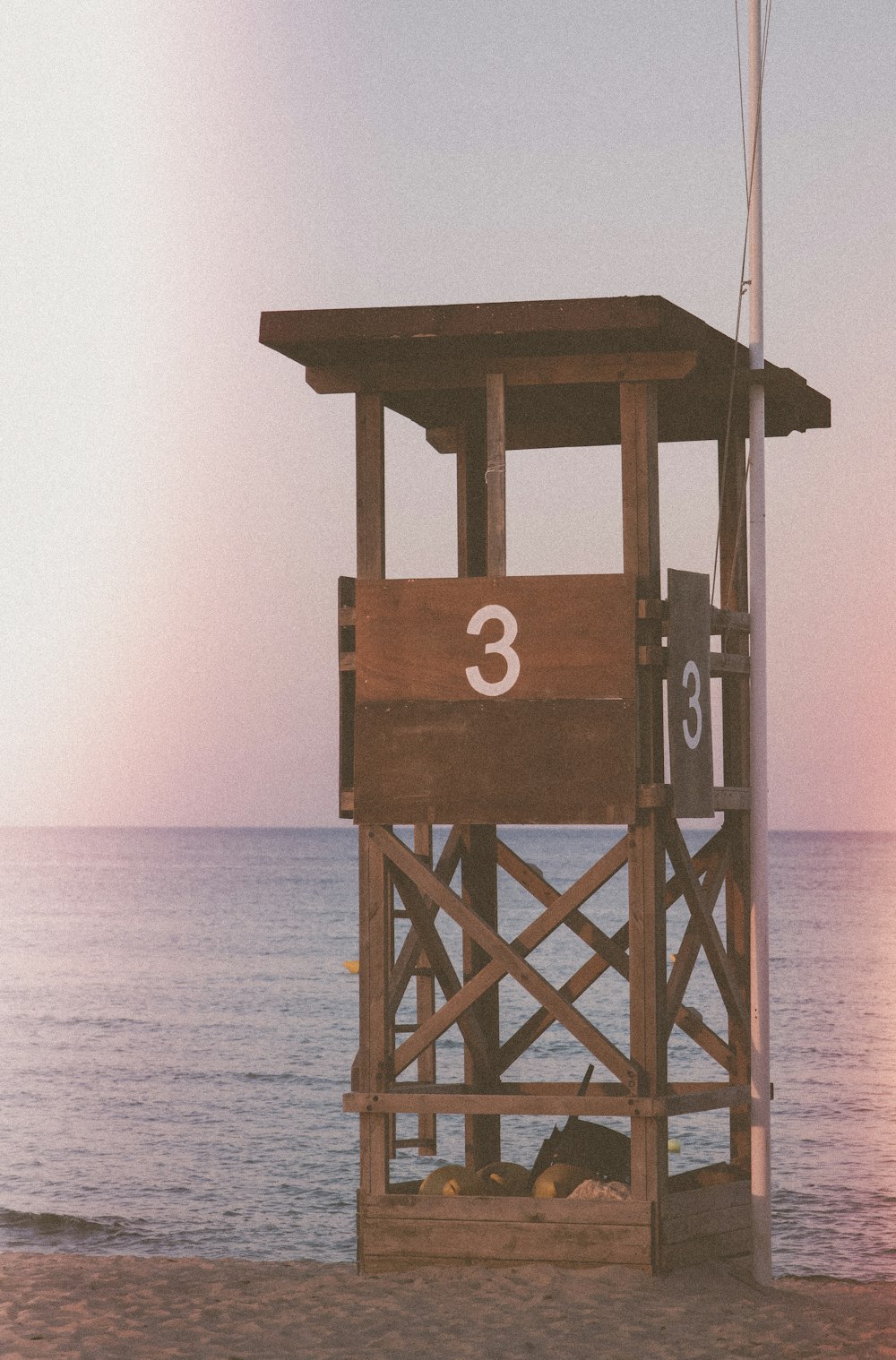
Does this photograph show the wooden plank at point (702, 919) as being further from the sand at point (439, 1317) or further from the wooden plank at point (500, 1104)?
the sand at point (439, 1317)

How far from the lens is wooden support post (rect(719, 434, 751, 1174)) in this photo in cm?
1401

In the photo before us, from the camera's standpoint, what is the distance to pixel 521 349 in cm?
1254

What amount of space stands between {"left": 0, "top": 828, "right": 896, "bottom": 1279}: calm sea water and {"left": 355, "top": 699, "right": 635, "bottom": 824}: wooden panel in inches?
461

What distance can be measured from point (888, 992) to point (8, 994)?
29.9 metres

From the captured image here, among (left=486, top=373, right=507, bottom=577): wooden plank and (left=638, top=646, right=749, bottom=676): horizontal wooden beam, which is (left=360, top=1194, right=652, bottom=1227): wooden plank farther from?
(left=486, top=373, right=507, bottom=577): wooden plank

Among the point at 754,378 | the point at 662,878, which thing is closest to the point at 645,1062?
the point at 662,878

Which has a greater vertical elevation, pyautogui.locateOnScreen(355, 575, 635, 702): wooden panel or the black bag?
pyautogui.locateOnScreen(355, 575, 635, 702): wooden panel

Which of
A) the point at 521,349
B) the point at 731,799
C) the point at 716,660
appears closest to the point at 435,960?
the point at 731,799

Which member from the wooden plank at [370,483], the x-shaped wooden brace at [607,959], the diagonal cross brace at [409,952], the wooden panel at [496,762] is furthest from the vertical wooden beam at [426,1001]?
the wooden plank at [370,483]

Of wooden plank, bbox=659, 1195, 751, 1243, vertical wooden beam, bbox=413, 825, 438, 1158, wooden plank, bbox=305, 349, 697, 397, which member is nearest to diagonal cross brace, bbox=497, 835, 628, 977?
vertical wooden beam, bbox=413, 825, 438, 1158

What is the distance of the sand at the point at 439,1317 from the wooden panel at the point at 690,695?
295 centimetres

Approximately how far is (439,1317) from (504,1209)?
1.19 m

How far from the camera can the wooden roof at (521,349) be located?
39.7 ft

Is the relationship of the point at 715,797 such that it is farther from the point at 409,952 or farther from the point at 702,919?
the point at 409,952
